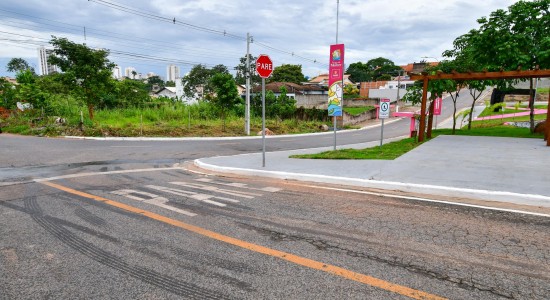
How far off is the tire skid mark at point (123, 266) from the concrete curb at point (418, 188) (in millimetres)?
5003

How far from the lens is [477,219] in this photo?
4.97 meters

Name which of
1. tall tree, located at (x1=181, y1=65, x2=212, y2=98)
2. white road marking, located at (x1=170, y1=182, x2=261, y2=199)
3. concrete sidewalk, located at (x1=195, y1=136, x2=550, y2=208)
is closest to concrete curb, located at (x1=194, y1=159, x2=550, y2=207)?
concrete sidewalk, located at (x1=195, y1=136, x2=550, y2=208)

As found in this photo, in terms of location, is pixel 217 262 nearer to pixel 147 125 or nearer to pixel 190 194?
pixel 190 194

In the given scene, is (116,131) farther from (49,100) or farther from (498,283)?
(498,283)

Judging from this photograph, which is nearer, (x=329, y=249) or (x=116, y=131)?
(x=329, y=249)

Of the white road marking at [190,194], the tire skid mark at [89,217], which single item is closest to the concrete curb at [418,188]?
the white road marking at [190,194]

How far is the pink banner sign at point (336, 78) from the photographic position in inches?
458

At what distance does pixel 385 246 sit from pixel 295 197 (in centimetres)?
257

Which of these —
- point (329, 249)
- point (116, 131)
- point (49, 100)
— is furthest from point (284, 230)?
point (49, 100)

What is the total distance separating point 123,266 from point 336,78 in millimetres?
9968

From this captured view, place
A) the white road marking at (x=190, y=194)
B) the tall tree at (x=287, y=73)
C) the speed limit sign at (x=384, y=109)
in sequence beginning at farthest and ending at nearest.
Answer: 1. the tall tree at (x=287, y=73)
2. the speed limit sign at (x=384, y=109)
3. the white road marking at (x=190, y=194)

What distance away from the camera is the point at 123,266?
3520 mm

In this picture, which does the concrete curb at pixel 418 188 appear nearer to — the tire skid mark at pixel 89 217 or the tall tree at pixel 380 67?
the tire skid mark at pixel 89 217

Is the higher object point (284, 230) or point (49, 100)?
point (49, 100)
